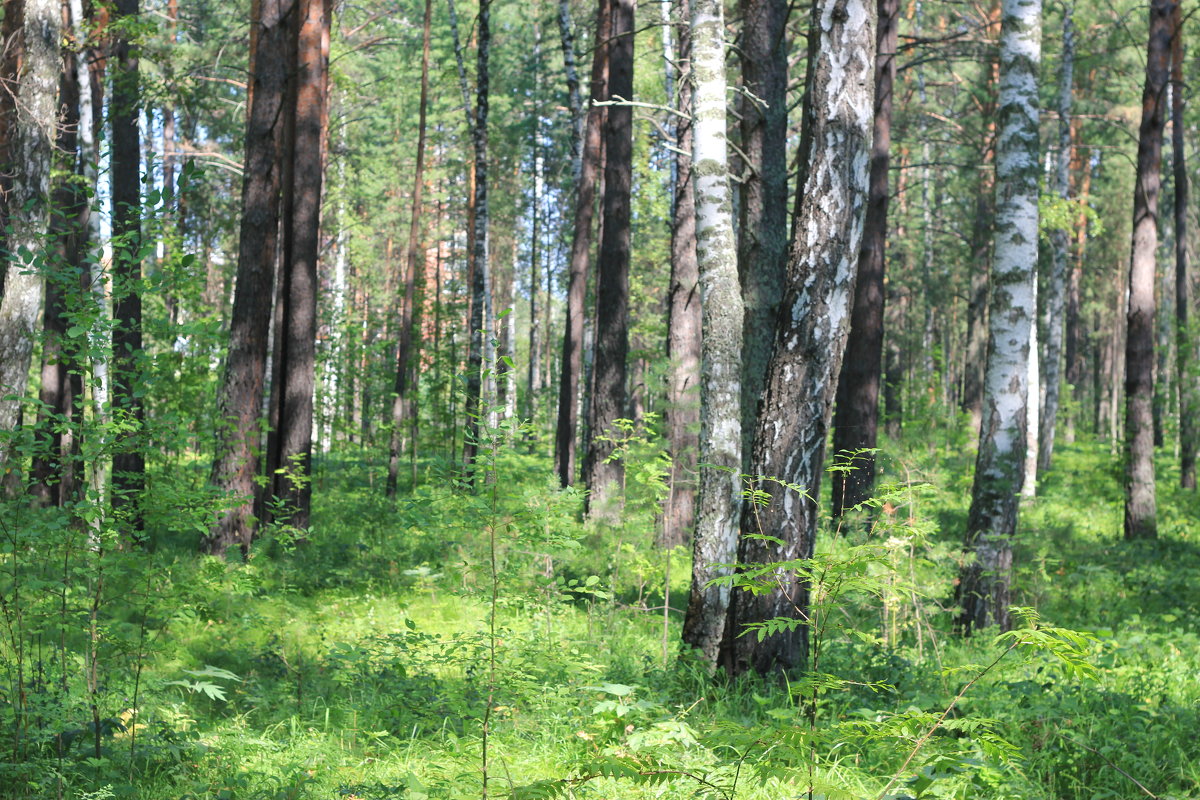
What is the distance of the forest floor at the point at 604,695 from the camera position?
3.19m

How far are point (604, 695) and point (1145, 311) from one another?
38.2ft

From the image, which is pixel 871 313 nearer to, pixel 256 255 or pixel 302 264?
pixel 302 264

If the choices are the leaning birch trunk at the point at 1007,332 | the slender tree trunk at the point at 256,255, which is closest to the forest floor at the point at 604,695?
A: the leaning birch trunk at the point at 1007,332

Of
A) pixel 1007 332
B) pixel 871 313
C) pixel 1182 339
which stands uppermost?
pixel 1182 339

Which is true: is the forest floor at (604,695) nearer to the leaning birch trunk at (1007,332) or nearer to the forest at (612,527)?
the forest at (612,527)

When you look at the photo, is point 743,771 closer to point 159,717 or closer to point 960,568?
point 159,717

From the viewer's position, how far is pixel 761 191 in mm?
7305

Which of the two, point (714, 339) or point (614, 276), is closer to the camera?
point (714, 339)

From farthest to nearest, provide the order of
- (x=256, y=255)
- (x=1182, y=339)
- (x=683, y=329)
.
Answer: (x=1182, y=339) → (x=683, y=329) → (x=256, y=255)

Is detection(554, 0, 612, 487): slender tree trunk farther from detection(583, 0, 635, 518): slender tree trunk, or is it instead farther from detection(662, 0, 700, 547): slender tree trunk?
detection(662, 0, 700, 547): slender tree trunk

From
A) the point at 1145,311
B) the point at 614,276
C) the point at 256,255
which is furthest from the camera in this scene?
the point at 1145,311

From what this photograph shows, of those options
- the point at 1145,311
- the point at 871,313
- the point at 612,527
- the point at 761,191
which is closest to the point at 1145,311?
the point at 1145,311

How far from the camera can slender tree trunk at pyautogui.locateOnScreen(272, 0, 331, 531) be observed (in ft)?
36.3

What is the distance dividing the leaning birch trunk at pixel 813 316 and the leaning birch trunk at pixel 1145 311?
32.0 feet
